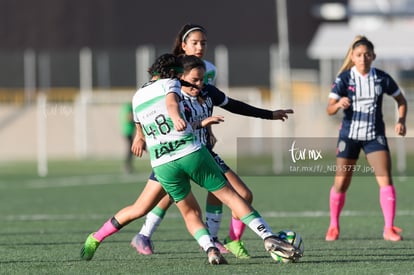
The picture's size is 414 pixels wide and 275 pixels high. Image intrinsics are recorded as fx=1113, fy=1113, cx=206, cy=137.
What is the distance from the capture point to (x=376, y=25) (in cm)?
4106

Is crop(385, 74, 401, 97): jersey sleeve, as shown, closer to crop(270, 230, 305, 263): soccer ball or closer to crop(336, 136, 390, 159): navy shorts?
crop(336, 136, 390, 159): navy shorts

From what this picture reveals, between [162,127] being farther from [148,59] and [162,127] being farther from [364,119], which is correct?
[148,59]

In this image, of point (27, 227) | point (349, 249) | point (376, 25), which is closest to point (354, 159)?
point (349, 249)

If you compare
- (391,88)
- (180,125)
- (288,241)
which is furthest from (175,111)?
(391,88)

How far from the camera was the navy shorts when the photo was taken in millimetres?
11367

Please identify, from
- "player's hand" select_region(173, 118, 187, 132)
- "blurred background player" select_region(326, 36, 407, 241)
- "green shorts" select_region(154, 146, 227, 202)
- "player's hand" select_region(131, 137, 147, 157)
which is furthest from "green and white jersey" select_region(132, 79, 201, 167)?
"blurred background player" select_region(326, 36, 407, 241)

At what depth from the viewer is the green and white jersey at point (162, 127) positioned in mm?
8617

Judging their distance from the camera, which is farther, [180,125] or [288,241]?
[288,241]

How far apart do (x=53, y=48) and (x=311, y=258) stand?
3349cm

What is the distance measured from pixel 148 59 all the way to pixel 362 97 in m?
26.1

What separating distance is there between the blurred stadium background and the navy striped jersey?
16511mm

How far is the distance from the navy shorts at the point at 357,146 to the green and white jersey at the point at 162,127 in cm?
303

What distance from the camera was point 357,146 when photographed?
1143 centimetres

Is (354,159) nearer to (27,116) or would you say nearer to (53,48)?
(27,116)
